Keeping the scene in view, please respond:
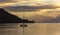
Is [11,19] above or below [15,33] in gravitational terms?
above

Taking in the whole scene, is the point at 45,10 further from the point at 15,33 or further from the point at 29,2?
the point at 15,33

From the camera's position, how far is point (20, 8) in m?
4.54

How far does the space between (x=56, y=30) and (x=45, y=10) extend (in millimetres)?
480

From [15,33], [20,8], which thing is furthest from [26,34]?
[20,8]

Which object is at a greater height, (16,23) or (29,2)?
(29,2)

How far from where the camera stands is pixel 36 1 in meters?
4.55

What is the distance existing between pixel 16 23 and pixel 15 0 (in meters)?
0.49

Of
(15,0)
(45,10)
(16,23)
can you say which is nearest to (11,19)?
(16,23)

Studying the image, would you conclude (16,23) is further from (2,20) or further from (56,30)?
(56,30)

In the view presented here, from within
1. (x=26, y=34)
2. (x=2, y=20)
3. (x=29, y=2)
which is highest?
(x=29, y=2)

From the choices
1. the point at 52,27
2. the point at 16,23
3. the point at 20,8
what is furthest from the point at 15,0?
the point at 52,27

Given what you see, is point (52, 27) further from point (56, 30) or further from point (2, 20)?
point (2, 20)

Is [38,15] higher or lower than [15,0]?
lower

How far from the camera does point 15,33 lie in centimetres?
451
